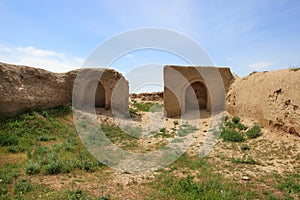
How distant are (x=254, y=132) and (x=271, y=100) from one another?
163 cm

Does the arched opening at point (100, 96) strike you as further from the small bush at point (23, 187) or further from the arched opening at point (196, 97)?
the small bush at point (23, 187)

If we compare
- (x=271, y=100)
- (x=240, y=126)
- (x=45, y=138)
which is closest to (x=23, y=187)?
(x=45, y=138)

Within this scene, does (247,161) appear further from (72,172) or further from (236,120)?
(72,172)

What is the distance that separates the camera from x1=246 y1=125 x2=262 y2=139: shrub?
9398 mm

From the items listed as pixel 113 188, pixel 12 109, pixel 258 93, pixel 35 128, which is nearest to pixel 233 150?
pixel 258 93

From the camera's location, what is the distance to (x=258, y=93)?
10.5m

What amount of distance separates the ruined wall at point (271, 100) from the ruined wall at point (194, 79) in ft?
4.22

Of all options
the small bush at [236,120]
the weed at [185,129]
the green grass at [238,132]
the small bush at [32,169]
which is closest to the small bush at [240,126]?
the green grass at [238,132]

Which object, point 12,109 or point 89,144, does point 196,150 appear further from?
point 12,109

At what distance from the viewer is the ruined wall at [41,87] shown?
10.1 metres

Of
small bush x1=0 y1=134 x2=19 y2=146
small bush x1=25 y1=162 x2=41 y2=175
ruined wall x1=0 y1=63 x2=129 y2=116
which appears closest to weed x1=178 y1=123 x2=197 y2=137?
ruined wall x1=0 y1=63 x2=129 y2=116

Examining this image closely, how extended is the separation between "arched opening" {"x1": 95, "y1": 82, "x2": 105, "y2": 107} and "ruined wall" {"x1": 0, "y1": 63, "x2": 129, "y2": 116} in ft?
1.56

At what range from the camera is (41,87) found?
39.3 ft

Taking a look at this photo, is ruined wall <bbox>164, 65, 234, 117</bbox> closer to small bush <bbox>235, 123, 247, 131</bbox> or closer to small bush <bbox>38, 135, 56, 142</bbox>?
small bush <bbox>235, 123, 247, 131</bbox>
